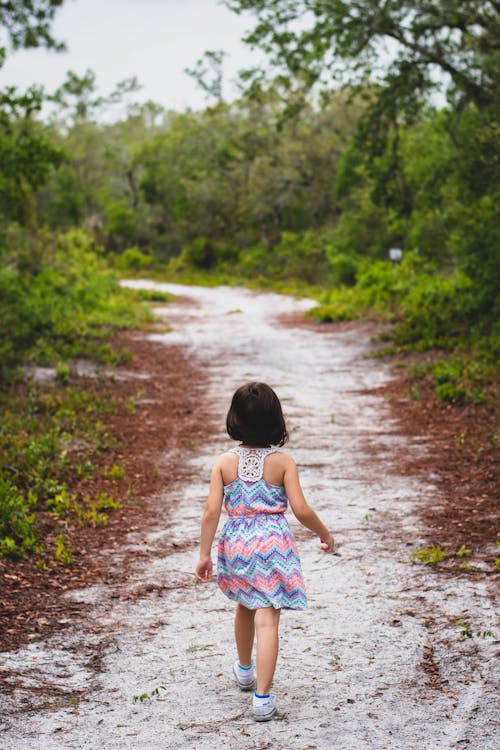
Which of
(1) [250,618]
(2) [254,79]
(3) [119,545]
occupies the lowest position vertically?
(3) [119,545]

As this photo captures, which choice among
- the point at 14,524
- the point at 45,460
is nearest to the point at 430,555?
Answer: the point at 14,524

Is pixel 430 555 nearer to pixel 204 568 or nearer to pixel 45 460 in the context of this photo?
pixel 204 568

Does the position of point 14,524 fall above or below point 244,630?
below

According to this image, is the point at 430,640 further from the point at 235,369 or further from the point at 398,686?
the point at 235,369

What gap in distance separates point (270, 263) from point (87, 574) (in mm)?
37178

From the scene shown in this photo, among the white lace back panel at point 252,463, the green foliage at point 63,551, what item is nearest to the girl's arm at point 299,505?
the white lace back panel at point 252,463

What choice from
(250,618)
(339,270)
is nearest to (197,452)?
(250,618)

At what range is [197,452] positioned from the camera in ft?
29.3

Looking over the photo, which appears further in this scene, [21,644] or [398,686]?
[21,644]

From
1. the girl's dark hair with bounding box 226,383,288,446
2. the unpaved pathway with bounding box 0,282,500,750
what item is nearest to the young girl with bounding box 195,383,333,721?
the girl's dark hair with bounding box 226,383,288,446

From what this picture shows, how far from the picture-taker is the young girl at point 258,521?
3.48 m

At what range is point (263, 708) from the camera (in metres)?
3.39

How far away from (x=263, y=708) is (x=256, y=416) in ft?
4.01

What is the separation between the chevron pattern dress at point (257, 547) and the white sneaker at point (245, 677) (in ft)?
1.32
